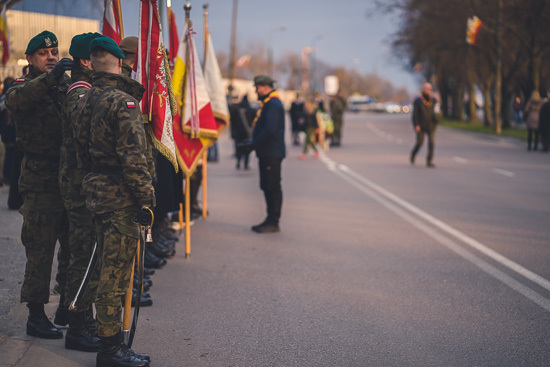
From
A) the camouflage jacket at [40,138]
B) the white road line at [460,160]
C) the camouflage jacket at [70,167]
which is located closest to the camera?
the camouflage jacket at [70,167]

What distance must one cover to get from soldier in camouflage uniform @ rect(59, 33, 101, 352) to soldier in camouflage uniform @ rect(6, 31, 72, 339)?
0.19 metres

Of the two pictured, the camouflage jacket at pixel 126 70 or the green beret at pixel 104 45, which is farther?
the camouflage jacket at pixel 126 70

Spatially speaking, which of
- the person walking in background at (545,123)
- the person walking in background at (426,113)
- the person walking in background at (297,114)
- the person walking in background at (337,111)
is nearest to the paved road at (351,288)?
the person walking in background at (426,113)

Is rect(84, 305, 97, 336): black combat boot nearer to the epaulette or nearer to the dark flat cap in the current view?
the epaulette

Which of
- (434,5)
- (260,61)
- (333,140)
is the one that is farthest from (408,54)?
(260,61)

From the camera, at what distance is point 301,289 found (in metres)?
6.70

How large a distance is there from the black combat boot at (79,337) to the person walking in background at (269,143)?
480cm

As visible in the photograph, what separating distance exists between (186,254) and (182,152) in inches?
45.0

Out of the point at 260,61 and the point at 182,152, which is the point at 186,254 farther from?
the point at 260,61

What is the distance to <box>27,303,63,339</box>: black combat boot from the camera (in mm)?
5230

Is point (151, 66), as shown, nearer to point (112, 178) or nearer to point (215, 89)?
point (112, 178)

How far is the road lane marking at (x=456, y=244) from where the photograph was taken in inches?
264

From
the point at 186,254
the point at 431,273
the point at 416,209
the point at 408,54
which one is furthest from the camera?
the point at 408,54

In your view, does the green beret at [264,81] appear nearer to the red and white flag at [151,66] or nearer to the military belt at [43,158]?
the red and white flag at [151,66]
